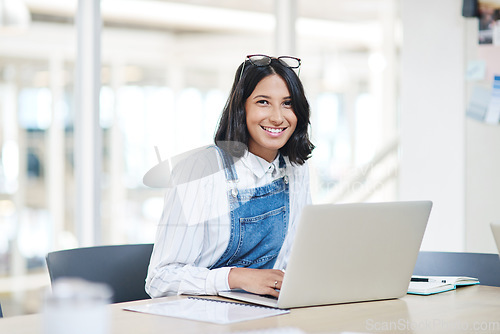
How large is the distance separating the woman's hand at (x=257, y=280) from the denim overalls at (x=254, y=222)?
24cm

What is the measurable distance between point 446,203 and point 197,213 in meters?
1.92

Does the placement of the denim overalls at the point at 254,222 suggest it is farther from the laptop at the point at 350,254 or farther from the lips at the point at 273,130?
the laptop at the point at 350,254

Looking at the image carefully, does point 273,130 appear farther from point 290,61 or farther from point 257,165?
point 290,61

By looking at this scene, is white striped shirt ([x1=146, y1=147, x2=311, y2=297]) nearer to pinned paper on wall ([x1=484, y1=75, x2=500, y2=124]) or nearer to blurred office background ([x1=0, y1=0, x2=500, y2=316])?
blurred office background ([x1=0, y1=0, x2=500, y2=316])

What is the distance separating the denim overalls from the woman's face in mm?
103

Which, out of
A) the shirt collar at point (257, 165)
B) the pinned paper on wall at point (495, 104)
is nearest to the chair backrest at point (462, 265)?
the shirt collar at point (257, 165)

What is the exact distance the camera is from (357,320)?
120 cm

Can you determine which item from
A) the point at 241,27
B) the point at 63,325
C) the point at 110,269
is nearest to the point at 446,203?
the point at 241,27

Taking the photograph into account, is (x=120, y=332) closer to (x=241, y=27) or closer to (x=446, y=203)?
(x=446, y=203)

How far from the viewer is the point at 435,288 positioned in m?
1.53

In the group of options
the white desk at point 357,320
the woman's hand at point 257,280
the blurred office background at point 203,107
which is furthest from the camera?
the blurred office background at point 203,107

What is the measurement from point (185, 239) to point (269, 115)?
0.46 m

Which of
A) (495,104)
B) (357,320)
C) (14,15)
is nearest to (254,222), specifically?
(357,320)

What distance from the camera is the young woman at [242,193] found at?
Answer: 61.1 inches
